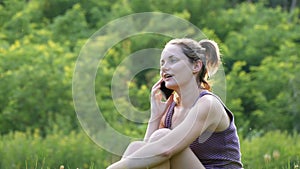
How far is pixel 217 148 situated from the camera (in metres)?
3.34

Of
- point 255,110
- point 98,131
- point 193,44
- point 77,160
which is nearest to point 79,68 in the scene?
point 98,131

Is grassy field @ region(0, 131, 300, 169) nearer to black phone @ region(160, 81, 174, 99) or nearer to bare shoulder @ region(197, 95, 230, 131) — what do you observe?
black phone @ region(160, 81, 174, 99)

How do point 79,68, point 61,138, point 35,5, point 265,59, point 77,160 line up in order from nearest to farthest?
point 77,160 → point 61,138 → point 79,68 → point 265,59 → point 35,5

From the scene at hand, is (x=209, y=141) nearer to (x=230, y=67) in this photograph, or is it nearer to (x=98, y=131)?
→ (x=98, y=131)

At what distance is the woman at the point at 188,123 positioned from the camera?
3199mm

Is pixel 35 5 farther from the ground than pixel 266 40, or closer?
farther from the ground

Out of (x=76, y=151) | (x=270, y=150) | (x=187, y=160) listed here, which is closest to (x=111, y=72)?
(x=76, y=151)

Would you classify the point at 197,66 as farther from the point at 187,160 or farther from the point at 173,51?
the point at 187,160

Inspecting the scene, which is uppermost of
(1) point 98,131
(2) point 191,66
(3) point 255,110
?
(2) point 191,66

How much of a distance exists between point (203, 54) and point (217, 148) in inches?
18.0

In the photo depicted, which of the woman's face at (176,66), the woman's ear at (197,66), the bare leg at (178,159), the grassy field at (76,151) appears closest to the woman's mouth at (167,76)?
the woman's face at (176,66)

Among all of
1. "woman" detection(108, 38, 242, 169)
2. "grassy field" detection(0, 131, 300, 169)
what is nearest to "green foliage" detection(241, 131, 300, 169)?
"grassy field" detection(0, 131, 300, 169)

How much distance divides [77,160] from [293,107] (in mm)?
4361

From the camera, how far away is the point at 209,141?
3344 millimetres
